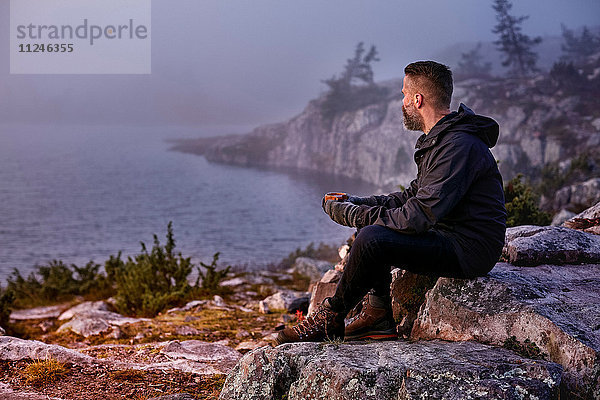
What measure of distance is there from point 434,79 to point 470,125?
51 centimetres

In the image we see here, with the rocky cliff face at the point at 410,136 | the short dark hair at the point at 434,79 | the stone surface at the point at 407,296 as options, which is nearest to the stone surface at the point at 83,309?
the stone surface at the point at 407,296

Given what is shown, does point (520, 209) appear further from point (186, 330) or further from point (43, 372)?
point (43, 372)

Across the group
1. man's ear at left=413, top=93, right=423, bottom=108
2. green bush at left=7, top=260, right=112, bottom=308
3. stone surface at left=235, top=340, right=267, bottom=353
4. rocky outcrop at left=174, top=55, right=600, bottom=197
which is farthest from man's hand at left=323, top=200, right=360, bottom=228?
rocky outcrop at left=174, top=55, right=600, bottom=197

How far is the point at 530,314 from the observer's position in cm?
365

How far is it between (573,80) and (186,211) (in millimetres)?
31536

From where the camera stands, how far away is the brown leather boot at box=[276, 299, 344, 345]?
4.00 m

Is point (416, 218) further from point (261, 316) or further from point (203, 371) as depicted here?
point (261, 316)

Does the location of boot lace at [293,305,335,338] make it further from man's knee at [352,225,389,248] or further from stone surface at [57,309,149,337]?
stone surface at [57,309,149,337]

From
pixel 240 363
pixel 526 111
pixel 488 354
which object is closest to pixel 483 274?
pixel 488 354

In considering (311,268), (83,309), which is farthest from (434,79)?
(311,268)

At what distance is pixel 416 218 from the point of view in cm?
360

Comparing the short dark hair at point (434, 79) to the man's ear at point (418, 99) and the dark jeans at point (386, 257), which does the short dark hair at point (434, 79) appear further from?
the dark jeans at point (386, 257)

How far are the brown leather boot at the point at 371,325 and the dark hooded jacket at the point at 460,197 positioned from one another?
75 centimetres

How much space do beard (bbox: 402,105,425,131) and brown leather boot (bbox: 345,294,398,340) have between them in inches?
59.9
